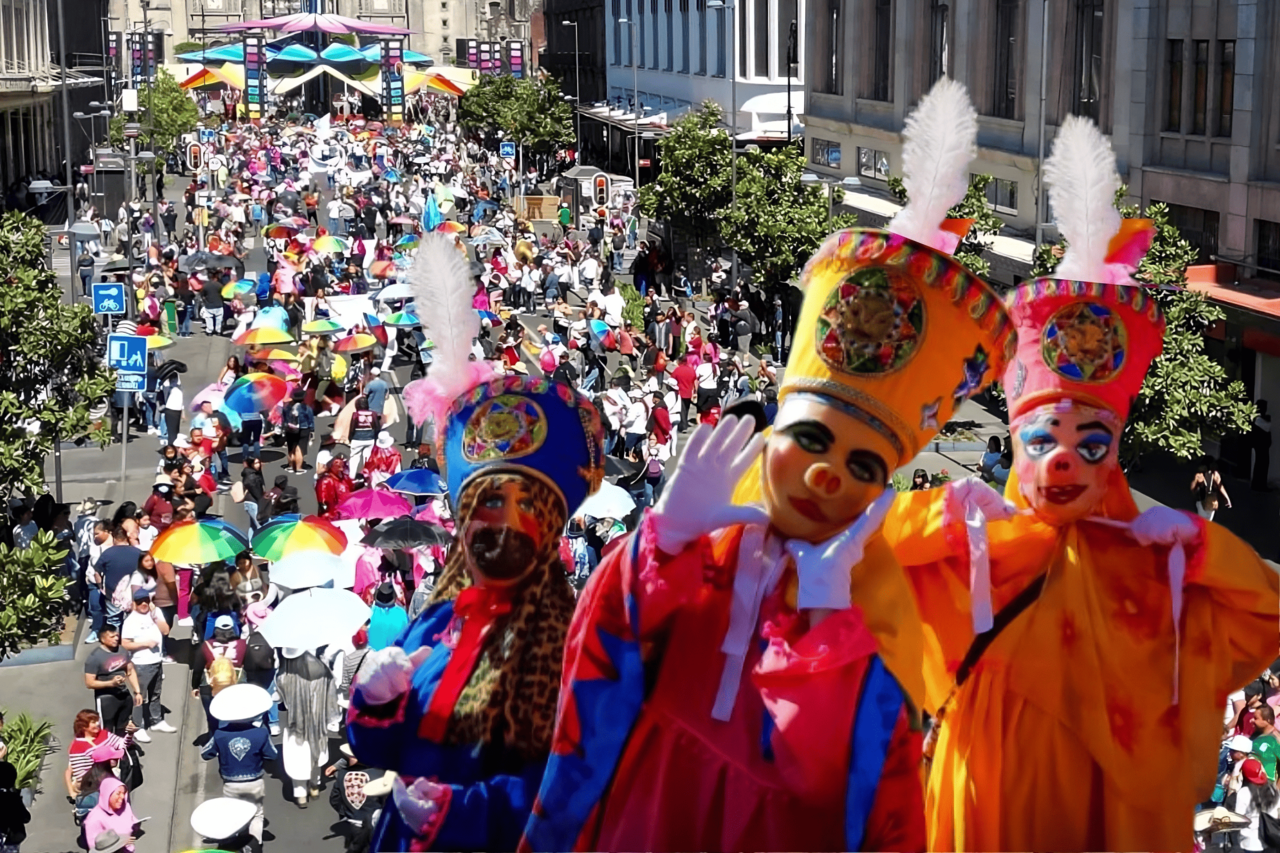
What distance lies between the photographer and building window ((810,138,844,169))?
153 feet

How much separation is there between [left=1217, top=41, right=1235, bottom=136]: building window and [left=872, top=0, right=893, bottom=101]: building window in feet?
48.2

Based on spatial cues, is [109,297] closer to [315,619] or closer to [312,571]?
[312,571]

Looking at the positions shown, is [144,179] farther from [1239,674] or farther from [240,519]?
[1239,674]

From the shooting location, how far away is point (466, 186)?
60.0m

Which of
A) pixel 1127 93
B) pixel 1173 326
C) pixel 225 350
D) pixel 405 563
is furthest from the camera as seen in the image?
pixel 225 350

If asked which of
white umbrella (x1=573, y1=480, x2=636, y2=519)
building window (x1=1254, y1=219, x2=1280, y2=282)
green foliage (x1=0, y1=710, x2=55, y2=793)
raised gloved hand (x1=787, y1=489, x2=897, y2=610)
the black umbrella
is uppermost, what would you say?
raised gloved hand (x1=787, y1=489, x2=897, y2=610)

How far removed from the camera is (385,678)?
683cm

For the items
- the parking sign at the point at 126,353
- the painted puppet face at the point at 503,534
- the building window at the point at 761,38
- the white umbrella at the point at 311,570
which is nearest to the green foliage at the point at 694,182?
the building window at the point at 761,38

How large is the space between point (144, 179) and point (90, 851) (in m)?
52.0

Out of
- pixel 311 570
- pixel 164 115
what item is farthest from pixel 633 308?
A: pixel 164 115

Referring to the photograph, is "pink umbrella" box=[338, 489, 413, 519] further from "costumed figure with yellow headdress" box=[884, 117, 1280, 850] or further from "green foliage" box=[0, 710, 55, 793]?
"costumed figure with yellow headdress" box=[884, 117, 1280, 850]

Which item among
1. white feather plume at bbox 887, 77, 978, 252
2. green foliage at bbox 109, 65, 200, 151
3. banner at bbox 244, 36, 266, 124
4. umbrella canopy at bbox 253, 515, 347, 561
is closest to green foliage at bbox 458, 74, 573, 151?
green foliage at bbox 109, 65, 200, 151

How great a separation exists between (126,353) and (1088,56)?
16.2m

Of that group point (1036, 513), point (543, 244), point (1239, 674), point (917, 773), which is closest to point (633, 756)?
point (917, 773)
